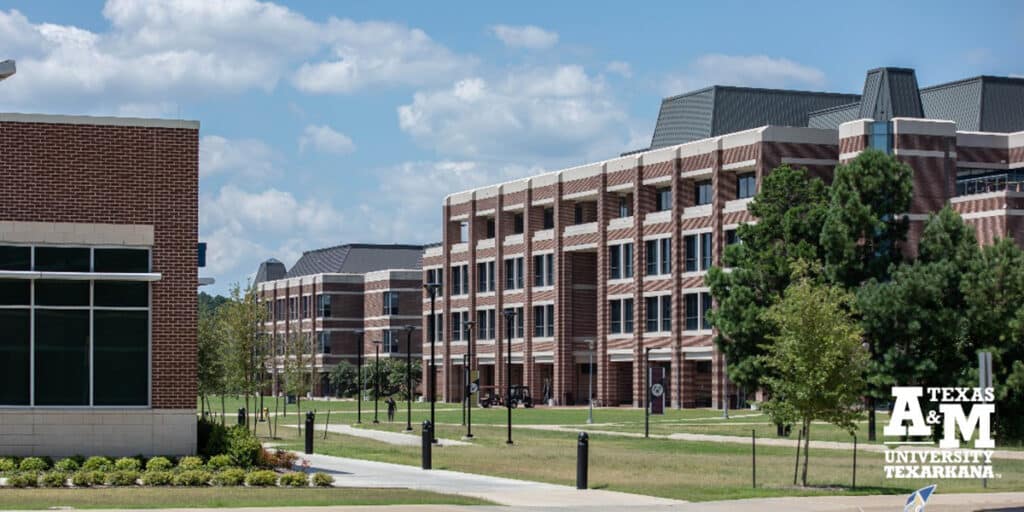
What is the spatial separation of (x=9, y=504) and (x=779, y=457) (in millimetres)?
25124

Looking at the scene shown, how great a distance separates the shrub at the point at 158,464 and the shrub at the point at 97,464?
75 cm

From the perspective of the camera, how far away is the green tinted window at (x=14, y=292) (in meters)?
31.7

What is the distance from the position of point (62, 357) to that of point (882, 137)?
56.8m

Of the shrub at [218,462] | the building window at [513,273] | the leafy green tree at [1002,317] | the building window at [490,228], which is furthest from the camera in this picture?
the building window at [490,228]

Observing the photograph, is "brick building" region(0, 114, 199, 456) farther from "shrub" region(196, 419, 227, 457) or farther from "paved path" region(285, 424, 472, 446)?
"paved path" region(285, 424, 472, 446)

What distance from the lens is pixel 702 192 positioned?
299 ft

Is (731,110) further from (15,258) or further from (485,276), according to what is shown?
(15,258)

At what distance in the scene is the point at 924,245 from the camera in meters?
53.8

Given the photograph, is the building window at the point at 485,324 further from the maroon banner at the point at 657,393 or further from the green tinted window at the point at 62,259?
the green tinted window at the point at 62,259

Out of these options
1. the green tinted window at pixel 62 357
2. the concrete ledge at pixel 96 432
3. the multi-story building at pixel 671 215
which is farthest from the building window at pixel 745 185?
the green tinted window at pixel 62 357

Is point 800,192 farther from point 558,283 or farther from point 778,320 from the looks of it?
point 558,283

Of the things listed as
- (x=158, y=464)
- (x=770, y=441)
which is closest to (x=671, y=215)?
(x=770, y=441)

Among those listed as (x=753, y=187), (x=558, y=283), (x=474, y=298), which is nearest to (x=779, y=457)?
(x=753, y=187)
